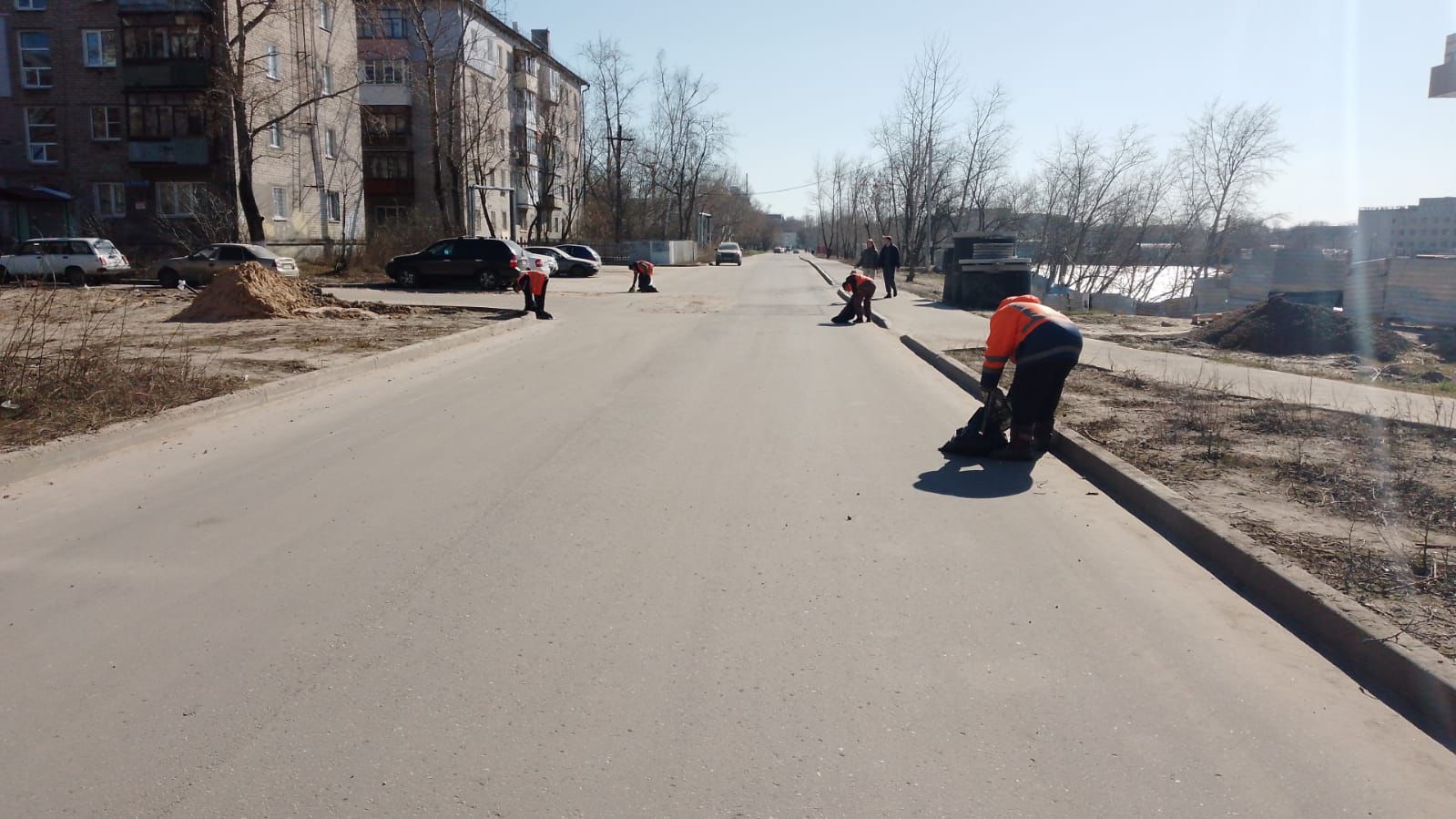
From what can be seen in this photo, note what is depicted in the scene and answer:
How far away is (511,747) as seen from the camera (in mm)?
3348

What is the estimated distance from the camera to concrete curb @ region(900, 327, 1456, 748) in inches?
151

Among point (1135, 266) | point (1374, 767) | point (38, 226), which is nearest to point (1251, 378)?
point (1374, 767)

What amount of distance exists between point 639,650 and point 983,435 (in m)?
4.74

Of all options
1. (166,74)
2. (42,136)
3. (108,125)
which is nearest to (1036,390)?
(166,74)

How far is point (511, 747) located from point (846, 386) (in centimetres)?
933

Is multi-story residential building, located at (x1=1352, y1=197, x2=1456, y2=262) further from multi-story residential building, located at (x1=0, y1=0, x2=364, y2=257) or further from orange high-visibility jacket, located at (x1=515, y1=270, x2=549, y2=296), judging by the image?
multi-story residential building, located at (x1=0, y1=0, x2=364, y2=257)

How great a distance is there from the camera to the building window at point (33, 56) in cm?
4134

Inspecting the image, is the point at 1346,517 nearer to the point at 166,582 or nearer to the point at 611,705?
the point at 611,705

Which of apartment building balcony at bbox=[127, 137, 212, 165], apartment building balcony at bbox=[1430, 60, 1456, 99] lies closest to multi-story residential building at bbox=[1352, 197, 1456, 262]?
apartment building balcony at bbox=[1430, 60, 1456, 99]

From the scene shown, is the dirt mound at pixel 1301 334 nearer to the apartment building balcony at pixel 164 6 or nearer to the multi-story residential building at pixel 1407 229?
the multi-story residential building at pixel 1407 229

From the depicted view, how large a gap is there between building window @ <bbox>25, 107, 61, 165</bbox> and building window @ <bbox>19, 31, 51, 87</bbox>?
1.12m

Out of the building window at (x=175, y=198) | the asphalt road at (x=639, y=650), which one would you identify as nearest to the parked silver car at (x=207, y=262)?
the building window at (x=175, y=198)

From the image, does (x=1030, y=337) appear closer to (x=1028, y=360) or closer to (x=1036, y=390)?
(x=1028, y=360)

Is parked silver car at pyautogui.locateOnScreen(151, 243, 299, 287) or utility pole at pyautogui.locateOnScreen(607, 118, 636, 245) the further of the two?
utility pole at pyautogui.locateOnScreen(607, 118, 636, 245)
